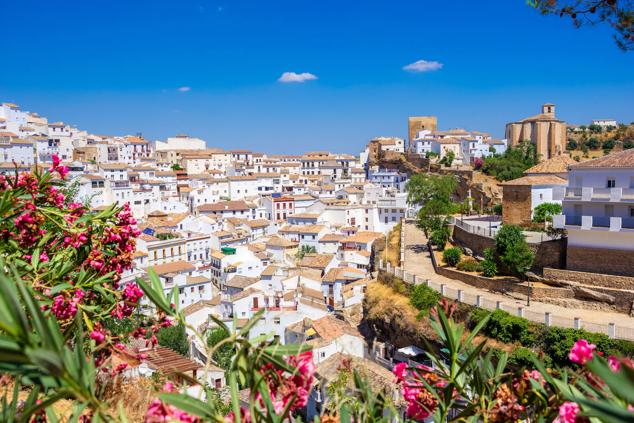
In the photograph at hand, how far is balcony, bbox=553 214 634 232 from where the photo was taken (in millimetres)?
17125

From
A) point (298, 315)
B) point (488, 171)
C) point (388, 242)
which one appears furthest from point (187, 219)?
point (488, 171)

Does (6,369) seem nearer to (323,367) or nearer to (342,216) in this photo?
(323,367)

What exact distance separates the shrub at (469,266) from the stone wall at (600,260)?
163 inches

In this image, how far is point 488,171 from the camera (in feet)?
177

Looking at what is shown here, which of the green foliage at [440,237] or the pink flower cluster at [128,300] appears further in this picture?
the green foliage at [440,237]

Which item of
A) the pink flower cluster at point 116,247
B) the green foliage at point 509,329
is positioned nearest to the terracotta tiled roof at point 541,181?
the green foliage at point 509,329

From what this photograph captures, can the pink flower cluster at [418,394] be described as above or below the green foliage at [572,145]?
below

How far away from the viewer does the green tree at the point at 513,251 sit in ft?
62.8

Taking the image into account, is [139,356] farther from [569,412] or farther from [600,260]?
[600,260]

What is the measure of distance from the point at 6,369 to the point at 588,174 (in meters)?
19.4

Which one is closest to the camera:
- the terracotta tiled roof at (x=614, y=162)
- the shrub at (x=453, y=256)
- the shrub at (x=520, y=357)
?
the shrub at (x=520, y=357)

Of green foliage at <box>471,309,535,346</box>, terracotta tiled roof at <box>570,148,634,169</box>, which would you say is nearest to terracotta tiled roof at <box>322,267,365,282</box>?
green foliage at <box>471,309,535,346</box>

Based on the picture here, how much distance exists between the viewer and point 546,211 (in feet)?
78.7

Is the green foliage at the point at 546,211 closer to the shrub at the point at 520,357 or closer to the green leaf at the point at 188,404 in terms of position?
the shrub at the point at 520,357
